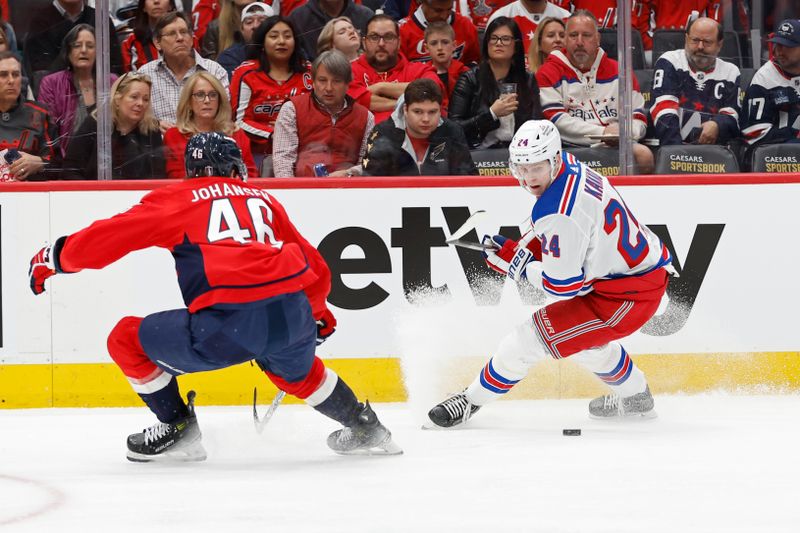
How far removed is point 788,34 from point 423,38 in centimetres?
175

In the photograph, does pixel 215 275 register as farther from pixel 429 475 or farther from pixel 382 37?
pixel 382 37

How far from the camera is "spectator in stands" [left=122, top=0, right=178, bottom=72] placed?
5.50 metres

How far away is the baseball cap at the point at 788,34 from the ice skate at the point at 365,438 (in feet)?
9.32

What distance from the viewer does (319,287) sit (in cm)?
410

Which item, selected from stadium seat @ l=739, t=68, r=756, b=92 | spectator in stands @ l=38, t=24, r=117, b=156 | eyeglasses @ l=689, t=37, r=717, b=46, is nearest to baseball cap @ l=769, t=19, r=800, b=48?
stadium seat @ l=739, t=68, r=756, b=92

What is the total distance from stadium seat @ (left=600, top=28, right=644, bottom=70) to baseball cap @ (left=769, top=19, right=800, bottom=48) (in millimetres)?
645

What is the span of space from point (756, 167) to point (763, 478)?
7.39ft

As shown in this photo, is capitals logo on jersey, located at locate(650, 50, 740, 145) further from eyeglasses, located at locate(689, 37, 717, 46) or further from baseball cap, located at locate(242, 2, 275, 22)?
baseball cap, located at locate(242, 2, 275, 22)

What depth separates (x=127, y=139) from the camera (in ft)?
18.0

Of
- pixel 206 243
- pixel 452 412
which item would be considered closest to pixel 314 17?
pixel 452 412

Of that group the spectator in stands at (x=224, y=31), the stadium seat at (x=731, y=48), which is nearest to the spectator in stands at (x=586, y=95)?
the stadium seat at (x=731, y=48)

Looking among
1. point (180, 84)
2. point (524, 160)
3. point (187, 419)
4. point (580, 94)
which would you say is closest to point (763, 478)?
point (524, 160)

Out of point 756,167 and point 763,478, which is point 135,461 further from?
point 756,167

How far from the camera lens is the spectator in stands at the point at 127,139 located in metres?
5.45
